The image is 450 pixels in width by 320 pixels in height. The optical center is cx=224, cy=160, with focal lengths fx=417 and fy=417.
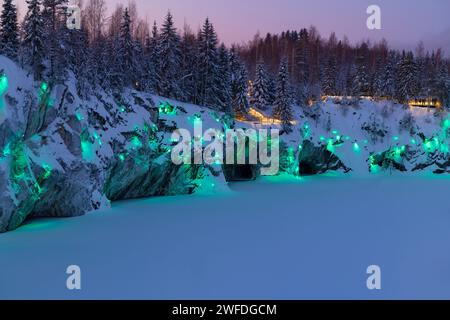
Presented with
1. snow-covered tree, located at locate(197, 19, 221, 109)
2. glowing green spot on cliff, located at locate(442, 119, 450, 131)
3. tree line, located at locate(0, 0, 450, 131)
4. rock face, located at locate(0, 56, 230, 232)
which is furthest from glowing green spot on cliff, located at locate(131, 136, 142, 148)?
Result: glowing green spot on cliff, located at locate(442, 119, 450, 131)

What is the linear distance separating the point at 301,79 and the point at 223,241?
68830mm

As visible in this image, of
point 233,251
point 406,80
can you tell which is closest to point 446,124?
point 406,80

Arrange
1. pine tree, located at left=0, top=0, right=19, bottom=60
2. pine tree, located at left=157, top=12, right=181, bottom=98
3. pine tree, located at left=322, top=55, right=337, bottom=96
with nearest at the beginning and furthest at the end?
pine tree, located at left=0, top=0, right=19, bottom=60 → pine tree, located at left=157, top=12, right=181, bottom=98 → pine tree, located at left=322, top=55, right=337, bottom=96

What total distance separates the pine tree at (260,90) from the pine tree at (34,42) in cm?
3776

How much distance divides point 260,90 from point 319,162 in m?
15.5

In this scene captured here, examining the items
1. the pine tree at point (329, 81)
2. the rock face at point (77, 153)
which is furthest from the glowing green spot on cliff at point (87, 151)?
the pine tree at point (329, 81)

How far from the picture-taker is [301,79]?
3182 inches

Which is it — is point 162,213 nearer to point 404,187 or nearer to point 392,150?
point 404,187

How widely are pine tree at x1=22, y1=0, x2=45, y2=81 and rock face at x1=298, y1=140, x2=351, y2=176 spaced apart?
32.5m

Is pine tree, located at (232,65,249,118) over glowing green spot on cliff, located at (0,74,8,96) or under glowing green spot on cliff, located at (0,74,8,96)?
over

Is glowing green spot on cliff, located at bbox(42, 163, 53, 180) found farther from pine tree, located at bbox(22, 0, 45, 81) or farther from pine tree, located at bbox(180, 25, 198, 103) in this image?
pine tree, located at bbox(180, 25, 198, 103)

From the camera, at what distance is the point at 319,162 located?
4909 centimetres

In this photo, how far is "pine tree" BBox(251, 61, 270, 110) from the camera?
5778 cm
